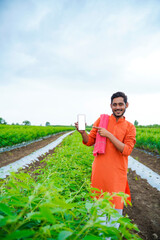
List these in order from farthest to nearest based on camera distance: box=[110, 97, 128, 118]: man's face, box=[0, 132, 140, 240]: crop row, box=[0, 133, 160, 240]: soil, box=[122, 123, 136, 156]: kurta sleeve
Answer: box=[0, 133, 160, 240]: soil
box=[110, 97, 128, 118]: man's face
box=[122, 123, 136, 156]: kurta sleeve
box=[0, 132, 140, 240]: crop row

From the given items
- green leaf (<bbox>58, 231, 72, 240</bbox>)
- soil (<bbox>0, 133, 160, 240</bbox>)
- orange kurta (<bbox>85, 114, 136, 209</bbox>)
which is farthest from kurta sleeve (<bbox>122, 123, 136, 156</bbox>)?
green leaf (<bbox>58, 231, 72, 240</bbox>)

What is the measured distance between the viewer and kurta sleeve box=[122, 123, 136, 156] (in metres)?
1.78

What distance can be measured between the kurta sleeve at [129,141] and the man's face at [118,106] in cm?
23

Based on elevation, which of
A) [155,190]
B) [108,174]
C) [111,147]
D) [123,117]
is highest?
[123,117]

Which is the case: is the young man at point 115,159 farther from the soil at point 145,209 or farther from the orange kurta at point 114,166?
the soil at point 145,209

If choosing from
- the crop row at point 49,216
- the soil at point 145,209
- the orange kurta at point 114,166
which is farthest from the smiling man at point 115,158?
the crop row at point 49,216

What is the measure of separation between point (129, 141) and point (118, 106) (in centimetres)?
46

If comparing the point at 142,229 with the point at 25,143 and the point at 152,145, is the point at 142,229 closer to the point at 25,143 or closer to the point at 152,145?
the point at 152,145

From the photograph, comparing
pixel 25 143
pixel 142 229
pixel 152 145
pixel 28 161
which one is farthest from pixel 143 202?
pixel 25 143

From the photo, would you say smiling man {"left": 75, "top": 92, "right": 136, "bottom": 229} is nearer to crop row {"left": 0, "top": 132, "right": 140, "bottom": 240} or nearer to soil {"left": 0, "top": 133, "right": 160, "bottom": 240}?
soil {"left": 0, "top": 133, "right": 160, "bottom": 240}

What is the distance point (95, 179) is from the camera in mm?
1957

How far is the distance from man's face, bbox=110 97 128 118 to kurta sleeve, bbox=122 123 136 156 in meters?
0.23

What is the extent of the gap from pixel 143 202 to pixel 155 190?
0.98m

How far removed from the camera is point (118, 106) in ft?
6.39
